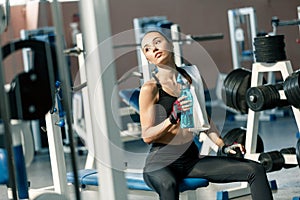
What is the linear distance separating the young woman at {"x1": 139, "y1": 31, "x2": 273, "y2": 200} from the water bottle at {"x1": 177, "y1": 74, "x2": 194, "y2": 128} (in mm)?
23

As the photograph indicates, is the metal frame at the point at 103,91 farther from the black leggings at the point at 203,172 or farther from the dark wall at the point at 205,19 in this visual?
the dark wall at the point at 205,19

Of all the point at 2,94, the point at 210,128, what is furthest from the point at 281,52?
the point at 2,94

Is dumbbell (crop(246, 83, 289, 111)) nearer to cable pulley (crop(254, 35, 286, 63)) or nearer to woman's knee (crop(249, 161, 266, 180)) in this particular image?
cable pulley (crop(254, 35, 286, 63))

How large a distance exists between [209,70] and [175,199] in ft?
18.5

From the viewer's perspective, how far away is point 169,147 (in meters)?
3.14

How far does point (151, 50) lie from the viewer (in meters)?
3.15

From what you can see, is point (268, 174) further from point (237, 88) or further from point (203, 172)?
point (203, 172)

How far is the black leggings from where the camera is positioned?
3.08m

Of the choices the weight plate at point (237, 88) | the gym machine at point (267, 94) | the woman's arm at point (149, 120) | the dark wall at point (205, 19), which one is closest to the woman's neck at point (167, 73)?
the woman's arm at point (149, 120)

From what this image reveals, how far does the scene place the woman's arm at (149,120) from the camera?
305 centimetres

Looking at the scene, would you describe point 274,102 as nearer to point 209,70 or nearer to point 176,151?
point 176,151

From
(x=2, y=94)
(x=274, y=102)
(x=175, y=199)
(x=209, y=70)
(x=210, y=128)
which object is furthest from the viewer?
(x=209, y=70)

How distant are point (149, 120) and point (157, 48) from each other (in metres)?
0.34

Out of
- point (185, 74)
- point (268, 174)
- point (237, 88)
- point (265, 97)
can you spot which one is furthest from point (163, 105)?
point (268, 174)
